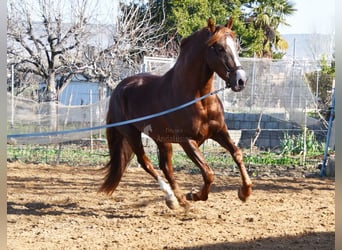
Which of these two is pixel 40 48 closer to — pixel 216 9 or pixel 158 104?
pixel 216 9

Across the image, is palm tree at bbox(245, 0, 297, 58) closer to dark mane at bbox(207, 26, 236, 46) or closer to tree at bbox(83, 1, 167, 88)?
tree at bbox(83, 1, 167, 88)

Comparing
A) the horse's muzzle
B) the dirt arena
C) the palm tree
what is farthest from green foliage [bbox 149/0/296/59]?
the horse's muzzle

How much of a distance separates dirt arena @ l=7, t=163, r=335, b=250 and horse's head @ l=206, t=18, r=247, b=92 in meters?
1.40

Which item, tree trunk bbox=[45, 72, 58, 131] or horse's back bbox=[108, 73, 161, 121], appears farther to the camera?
tree trunk bbox=[45, 72, 58, 131]

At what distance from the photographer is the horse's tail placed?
21.4 feet

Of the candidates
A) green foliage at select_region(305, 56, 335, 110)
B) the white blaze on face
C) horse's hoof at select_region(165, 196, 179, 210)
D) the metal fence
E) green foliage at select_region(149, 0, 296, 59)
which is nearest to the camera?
the white blaze on face

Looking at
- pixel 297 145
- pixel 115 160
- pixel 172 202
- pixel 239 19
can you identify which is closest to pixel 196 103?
pixel 172 202

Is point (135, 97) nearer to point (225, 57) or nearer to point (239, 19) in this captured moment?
point (225, 57)

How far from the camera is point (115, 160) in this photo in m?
6.70

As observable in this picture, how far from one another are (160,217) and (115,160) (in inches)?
52.4

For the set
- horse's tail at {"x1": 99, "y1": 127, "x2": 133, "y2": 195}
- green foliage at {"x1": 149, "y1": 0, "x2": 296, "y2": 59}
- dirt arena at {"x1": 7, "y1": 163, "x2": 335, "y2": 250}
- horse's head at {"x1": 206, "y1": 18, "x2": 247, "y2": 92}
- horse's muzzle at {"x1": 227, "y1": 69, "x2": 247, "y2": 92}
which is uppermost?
green foliage at {"x1": 149, "y1": 0, "x2": 296, "y2": 59}

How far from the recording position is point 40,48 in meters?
15.9

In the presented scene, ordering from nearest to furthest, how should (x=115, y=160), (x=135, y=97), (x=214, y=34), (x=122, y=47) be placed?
(x=214, y=34), (x=135, y=97), (x=115, y=160), (x=122, y=47)

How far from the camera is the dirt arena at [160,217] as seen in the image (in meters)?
4.57
